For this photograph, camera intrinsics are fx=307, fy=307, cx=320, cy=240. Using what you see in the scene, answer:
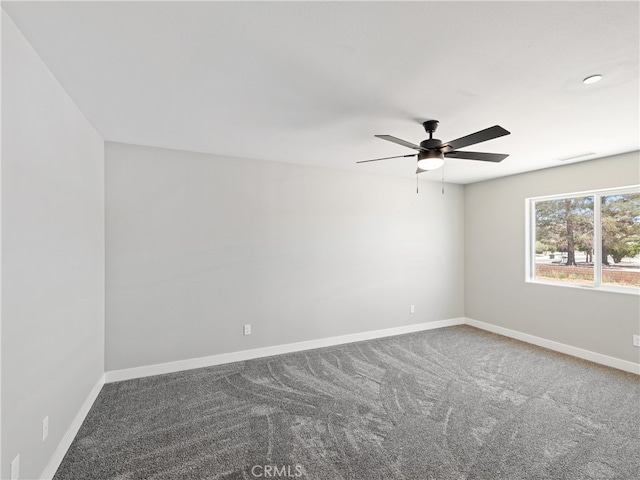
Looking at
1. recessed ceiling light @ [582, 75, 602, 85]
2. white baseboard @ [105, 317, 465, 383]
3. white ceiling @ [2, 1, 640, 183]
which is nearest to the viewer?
white ceiling @ [2, 1, 640, 183]

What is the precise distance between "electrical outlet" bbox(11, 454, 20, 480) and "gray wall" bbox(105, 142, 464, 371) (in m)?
1.76

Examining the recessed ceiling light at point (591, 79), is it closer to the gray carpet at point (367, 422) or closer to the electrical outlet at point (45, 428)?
the gray carpet at point (367, 422)

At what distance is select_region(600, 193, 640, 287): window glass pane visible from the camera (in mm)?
3639

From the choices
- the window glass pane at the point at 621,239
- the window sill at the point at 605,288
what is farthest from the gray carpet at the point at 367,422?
the window glass pane at the point at 621,239

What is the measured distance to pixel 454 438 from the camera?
2.29 meters

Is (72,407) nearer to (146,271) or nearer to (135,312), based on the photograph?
(135,312)

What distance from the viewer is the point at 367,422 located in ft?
8.11

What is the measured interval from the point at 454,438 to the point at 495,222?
12.2ft

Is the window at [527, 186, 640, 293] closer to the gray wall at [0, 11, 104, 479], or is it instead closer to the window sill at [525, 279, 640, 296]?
the window sill at [525, 279, 640, 296]

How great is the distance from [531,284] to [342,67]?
4.33 meters

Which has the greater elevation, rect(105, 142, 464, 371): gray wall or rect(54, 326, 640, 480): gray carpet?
rect(105, 142, 464, 371): gray wall

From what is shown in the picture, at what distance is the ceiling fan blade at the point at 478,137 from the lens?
2.09 meters

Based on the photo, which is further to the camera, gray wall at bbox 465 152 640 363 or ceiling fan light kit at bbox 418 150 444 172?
gray wall at bbox 465 152 640 363

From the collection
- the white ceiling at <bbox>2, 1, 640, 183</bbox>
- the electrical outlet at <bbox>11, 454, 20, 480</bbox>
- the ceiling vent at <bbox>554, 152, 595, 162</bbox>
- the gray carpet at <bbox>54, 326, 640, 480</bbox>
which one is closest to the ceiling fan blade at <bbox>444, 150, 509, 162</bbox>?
the white ceiling at <bbox>2, 1, 640, 183</bbox>
